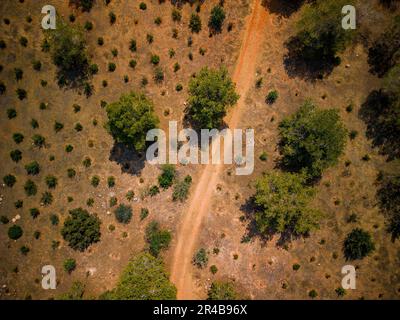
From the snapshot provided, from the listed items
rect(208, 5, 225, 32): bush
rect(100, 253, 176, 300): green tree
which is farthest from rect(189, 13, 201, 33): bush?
rect(100, 253, 176, 300): green tree

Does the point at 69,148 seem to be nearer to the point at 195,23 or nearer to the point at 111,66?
the point at 111,66

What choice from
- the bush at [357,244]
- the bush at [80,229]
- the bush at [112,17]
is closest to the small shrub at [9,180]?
the bush at [80,229]

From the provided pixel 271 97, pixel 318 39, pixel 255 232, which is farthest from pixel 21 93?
pixel 318 39

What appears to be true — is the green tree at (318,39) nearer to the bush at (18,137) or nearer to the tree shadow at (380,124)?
the tree shadow at (380,124)

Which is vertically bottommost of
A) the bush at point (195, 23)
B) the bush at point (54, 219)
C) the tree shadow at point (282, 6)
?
the bush at point (54, 219)

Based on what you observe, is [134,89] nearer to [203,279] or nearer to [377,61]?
[203,279]

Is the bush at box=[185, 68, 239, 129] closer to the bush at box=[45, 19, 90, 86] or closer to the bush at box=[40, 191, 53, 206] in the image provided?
the bush at box=[45, 19, 90, 86]

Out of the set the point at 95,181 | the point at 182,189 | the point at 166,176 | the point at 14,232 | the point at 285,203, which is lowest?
the point at 14,232

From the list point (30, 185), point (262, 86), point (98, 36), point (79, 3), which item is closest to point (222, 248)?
point (262, 86)
